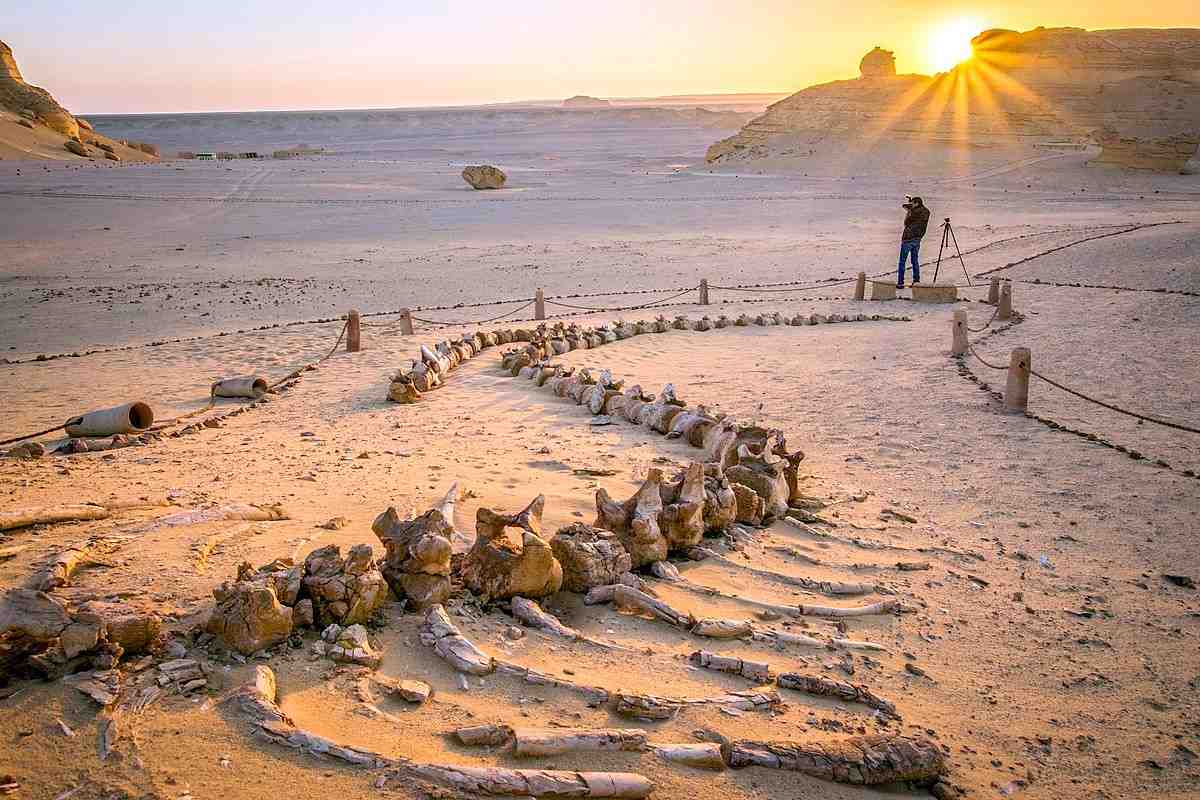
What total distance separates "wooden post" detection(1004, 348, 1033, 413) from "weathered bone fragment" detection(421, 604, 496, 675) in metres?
6.82

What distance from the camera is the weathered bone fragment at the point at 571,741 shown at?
3.15m

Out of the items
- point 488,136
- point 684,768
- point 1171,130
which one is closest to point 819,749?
point 684,768

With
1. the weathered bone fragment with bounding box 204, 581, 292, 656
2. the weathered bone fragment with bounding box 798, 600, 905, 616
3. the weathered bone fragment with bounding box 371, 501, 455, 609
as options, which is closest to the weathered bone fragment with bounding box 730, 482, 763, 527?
the weathered bone fragment with bounding box 798, 600, 905, 616

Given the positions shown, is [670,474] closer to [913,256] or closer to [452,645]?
[452,645]

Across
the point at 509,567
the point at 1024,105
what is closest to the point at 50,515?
the point at 509,567

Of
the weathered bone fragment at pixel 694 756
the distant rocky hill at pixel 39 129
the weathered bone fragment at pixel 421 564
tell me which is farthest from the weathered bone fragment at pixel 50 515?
the distant rocky hill at pixel 39 129

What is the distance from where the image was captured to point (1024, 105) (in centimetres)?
4897

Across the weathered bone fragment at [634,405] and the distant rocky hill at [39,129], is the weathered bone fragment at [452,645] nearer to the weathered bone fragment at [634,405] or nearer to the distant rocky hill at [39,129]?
the weathered bone fragment at [634,405]

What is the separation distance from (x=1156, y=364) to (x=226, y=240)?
2453cm

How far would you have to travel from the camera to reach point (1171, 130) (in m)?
38.3

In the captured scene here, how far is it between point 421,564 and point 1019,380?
6.86 m

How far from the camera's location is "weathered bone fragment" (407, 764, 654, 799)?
9.66 ft

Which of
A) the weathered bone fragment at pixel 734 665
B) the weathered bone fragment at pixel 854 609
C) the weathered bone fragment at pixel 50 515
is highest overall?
the weathered bone fragment at pixel 50 515

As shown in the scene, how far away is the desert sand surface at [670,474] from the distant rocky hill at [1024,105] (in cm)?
2605
